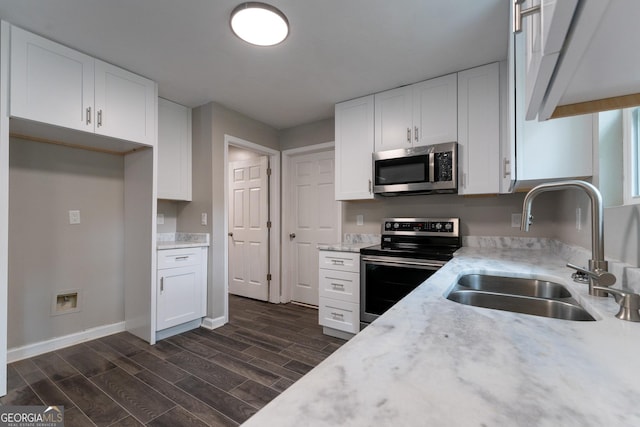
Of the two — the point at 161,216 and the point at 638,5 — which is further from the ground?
the point at 638,5

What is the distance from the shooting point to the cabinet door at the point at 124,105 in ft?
7.51

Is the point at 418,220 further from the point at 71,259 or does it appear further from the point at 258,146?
the point at 71,259

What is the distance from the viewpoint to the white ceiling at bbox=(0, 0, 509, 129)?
1.75 meters

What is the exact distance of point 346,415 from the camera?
1.16ft

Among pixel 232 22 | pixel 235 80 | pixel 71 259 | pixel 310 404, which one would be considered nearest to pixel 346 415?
pixel 310 404

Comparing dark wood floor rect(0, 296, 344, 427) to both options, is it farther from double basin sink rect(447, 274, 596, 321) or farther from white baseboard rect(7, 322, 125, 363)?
double basin sink rect(447, 274, 596, 321)

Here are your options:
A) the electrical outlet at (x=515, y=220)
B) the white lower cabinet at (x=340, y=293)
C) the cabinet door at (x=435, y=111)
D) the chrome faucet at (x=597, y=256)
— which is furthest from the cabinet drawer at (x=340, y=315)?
the chrome faucet at (x=597, y=256)

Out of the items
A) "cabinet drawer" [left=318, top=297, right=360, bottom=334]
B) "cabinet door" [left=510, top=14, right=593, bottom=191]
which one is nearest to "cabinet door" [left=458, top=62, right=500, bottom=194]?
"cabinet door" [left=510, top=14, right=593, bottom=191]

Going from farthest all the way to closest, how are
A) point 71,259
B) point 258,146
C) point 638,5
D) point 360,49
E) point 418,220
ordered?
point 258,146 < point 418,220 < point 71,259 < point 360,49 < point 638,5

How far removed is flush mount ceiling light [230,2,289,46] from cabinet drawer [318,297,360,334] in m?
2.23

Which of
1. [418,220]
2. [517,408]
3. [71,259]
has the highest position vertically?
[418,220]

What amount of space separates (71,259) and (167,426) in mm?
1925

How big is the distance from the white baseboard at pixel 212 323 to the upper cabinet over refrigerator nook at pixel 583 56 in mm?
3106

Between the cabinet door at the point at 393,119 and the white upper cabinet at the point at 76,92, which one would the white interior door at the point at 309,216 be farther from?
the white upper cabinet at the point at 76,92
